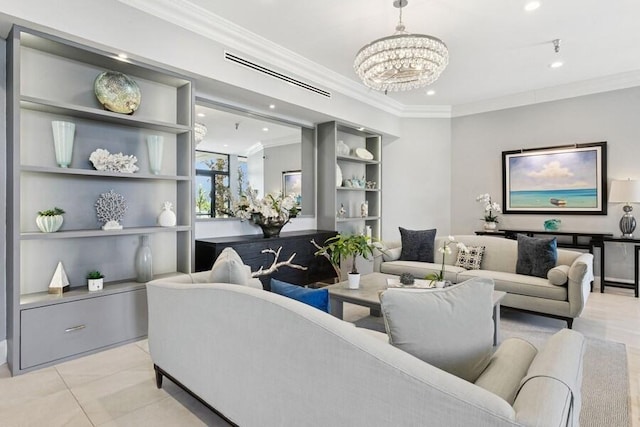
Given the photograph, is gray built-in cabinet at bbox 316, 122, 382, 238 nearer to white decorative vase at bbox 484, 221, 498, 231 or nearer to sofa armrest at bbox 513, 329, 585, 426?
white decorative vase at bbox 484, 221, 498, 231

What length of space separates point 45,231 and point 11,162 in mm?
541

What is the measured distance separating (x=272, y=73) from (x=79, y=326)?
304 centimetres

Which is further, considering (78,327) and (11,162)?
(78,327)

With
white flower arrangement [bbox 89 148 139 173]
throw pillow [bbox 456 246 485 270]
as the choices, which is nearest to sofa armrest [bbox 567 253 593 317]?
throw pillow [bbox 456 246 485 270]

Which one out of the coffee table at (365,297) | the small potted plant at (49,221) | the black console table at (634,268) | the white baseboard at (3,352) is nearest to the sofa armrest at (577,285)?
the coffee table at (365,297)

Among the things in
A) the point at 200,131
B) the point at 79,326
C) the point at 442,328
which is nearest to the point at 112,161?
the point at 200,131

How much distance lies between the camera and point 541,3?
304 centimetres

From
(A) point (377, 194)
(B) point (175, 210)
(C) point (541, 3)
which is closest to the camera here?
(C) point (541, 3)

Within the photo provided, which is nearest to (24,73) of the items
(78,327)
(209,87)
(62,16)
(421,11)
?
(62,16)

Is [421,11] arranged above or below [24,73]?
above

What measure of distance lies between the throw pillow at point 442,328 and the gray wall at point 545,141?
15.8 feet

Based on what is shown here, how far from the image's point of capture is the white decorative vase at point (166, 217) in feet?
10.9

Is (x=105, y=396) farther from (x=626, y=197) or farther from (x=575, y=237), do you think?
(x=626, y=197)

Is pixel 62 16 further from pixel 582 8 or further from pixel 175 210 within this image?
pixel 582 8
